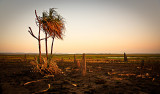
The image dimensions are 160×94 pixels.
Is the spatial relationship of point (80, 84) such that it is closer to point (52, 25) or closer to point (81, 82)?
point (81, 82)

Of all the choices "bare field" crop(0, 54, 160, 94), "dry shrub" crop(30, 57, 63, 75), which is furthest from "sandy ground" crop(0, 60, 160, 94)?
"dry shrub" crop(30, 57, 63, 75)

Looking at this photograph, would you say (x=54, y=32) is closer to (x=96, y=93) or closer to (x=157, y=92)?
(x=96, y=93)

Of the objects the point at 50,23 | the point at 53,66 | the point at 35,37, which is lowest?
the point at 53,66

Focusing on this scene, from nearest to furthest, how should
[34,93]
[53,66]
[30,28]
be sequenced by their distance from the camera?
[34,93] → [30,28] → [53,66]

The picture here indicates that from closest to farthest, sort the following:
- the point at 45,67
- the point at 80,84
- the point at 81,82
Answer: the point at 80,84 → the point at 81,82 → the point at 45,67

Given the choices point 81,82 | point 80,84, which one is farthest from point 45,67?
point 80,84

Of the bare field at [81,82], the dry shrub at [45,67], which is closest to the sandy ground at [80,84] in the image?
the bare field at [81,82]

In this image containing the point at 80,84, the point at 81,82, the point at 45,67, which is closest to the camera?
the point at 80,84

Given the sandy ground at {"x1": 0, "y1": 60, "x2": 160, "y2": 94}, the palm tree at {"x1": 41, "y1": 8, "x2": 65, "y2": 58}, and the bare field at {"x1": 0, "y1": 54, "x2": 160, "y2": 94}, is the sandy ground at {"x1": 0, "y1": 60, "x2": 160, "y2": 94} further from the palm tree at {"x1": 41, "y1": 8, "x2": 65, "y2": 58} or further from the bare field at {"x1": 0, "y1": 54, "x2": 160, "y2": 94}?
the palm tree at {"x1": 41, "y1": 8, "x2": 65, "y2": 58}

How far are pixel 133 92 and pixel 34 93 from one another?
148 inches

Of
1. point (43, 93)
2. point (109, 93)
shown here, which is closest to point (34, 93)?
point (43, 93)

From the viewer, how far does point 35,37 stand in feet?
21.4

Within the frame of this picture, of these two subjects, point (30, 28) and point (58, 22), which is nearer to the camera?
point (30, 28)

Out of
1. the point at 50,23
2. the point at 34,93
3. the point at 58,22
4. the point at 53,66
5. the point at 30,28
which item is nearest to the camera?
the point at 34,93
